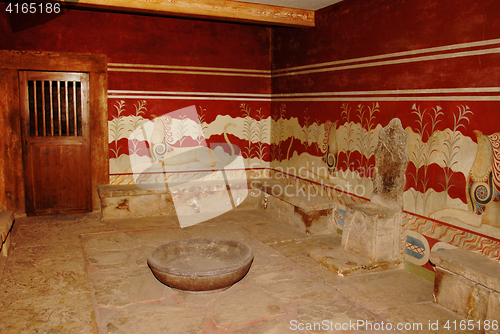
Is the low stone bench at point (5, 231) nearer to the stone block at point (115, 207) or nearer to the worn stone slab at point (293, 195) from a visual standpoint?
the stone block at point (115, 207)

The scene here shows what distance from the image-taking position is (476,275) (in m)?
2.71

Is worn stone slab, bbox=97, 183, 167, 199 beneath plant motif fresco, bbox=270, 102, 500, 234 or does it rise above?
beneath

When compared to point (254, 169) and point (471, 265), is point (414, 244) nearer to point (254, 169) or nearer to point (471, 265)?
point (471, 265)

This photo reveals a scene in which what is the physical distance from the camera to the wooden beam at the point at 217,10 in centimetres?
440

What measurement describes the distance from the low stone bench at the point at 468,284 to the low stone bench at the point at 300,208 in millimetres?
1789

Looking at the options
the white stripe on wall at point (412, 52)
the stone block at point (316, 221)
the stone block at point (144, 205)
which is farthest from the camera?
the stone block at point (144, 205)

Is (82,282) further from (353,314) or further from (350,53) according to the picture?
(350,53)

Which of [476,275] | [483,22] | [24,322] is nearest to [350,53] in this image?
[483,22]

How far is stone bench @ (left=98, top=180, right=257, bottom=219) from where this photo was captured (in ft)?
17.3

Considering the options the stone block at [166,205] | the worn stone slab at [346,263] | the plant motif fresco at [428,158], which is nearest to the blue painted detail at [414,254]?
the worn stone slab at [346,263]

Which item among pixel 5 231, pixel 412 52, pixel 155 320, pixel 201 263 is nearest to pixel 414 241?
pixel 412 52

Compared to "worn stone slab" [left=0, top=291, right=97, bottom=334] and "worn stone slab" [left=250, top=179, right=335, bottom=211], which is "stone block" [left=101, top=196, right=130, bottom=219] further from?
"worn stone slab" [left=0, top=291, right=97, bottom=334]

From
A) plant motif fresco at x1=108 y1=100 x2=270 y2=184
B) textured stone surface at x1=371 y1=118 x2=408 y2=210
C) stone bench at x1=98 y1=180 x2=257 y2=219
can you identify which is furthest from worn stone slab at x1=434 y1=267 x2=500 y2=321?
plant motif fresco at x1=108 y1=100 x2=270 y2=184

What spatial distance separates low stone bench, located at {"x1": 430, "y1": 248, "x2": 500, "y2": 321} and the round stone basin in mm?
1484
